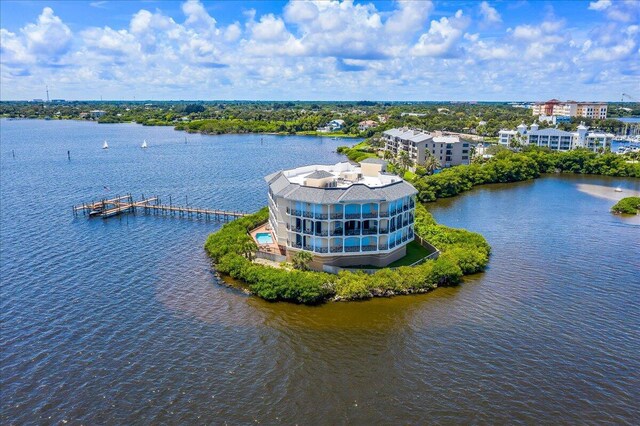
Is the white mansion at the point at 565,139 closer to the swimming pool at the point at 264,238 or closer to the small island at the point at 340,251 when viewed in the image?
the small island at the point at 340,251

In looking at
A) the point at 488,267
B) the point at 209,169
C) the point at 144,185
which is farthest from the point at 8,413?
the point at 209,169

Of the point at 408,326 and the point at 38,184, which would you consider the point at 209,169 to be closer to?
the point at 38,184

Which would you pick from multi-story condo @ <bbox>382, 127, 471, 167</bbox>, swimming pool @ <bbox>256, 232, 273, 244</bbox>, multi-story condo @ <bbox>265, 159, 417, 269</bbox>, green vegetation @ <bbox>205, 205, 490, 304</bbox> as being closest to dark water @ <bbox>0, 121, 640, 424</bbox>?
green vegetation @ <bbox>205, 205, 490, 304</bbox>

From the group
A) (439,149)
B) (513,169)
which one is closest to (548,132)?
(513,169)

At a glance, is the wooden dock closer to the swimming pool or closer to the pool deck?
the pool deck

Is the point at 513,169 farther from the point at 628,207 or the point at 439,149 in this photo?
the point at 628,207
